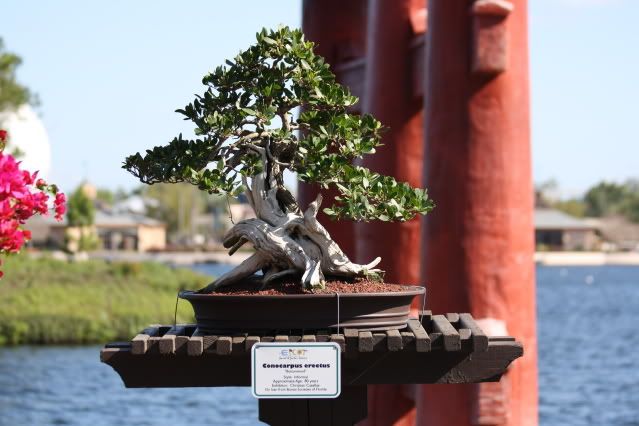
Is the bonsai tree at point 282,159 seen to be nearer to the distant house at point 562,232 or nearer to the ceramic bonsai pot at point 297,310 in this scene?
the ceramic bonsai pot at point 297,310

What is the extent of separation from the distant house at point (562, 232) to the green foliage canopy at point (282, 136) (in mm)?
122031

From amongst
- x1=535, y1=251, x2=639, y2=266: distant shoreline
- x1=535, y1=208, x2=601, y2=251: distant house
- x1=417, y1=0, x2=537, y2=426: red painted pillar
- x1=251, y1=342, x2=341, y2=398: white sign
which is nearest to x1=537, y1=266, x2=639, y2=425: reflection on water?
x1=417, y1=0, x2=537, y2=426: red painted pillar

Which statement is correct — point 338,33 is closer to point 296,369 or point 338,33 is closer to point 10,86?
point 296,369

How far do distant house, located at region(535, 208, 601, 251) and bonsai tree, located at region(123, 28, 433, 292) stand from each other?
122019 mm

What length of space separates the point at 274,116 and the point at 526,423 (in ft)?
14.0

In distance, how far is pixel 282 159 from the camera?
4.70 metres

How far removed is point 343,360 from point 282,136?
2.98ft

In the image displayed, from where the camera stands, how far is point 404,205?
443 centimetres

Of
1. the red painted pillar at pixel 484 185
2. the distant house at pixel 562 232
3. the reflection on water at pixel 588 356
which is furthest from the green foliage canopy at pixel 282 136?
the distant house at pixel 562 232

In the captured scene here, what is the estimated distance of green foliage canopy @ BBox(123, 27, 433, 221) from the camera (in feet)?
14.5

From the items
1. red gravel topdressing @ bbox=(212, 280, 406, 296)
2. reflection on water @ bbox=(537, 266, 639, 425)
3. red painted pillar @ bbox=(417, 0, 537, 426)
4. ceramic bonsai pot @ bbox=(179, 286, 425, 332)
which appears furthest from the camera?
reflection on water @ bbox=(537, 266, 639, 425)

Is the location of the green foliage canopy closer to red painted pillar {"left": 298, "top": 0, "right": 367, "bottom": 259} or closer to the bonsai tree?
the bonsai tree

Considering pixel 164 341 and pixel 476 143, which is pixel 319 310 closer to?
pixel 164 341

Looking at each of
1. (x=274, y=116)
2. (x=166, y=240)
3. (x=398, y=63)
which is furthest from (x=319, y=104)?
(x=166, y=240)
